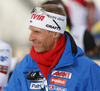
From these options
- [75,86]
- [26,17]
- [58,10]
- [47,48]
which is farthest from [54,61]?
[26,17]

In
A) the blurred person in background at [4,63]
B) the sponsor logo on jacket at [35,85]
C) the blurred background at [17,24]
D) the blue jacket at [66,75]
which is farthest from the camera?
the blurred background at [17,24]

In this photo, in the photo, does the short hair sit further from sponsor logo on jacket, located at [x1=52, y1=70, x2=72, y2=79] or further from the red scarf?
sponsor logo on jacket, located at [x1=52, y1=70, x2=72, y2=79]

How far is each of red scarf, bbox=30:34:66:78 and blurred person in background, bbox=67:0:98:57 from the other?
296cm

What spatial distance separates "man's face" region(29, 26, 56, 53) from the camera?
2322mm

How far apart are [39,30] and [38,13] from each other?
8.6 inches

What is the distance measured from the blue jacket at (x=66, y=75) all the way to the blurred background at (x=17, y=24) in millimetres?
4153

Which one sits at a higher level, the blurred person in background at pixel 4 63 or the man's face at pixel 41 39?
the man's face at pixel 41 39

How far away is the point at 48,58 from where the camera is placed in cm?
234

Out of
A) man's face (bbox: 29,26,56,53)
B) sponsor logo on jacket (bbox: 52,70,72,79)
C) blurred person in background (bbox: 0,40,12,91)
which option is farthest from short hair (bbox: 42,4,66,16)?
blurred person in background (bbox: 0,40,12,91)

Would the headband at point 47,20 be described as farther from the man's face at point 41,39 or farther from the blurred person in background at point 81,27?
the blurred person in background at point 81,27

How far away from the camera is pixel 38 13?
244cm

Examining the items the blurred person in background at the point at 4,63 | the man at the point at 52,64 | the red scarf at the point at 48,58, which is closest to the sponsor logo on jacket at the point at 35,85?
the man at the point at 52,64

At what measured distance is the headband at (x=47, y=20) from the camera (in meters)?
2.39

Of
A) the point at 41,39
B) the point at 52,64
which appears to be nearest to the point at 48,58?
the point at 52,64
